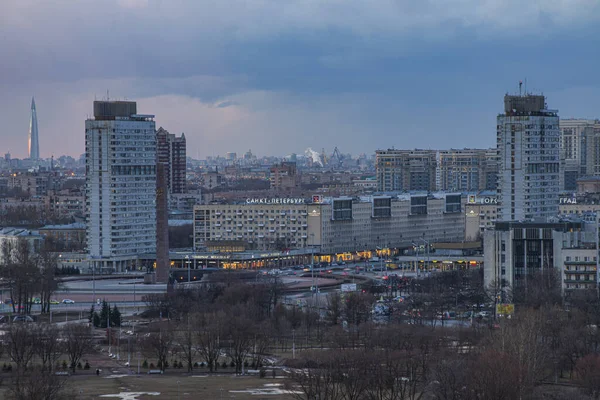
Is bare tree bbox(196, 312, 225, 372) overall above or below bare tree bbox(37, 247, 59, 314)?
below

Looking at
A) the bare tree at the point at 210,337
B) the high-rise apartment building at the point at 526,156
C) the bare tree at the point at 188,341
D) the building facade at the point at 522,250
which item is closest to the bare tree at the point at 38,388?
the bare tree at the point at 188,341

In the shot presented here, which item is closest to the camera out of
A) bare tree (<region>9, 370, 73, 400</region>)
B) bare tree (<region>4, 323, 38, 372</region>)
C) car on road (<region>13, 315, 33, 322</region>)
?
bare tree (<region>9, 370, 73, 400</region>)

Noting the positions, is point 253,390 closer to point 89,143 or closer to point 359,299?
point 359,299

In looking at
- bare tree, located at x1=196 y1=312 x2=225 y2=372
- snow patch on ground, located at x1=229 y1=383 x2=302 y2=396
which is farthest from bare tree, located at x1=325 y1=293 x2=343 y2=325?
snow patch on ground, located at x1=229 y1=383 x2=302 y2=396

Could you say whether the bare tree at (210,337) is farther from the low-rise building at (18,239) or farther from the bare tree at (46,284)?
the low-rise building at (18,239)

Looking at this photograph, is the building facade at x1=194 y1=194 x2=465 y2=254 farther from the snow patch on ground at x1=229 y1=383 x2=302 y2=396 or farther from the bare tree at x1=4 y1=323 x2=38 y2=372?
the snow patch on ground at x1=229 y1=383 x2=302 y2=396

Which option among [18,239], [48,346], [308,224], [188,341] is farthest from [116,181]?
[48,346]
